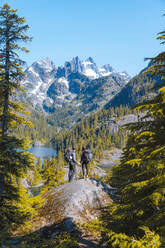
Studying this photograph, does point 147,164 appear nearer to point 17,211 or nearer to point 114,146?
point 17,211

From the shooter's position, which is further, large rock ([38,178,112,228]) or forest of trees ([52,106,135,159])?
forest of trees ([52,106,135,159])

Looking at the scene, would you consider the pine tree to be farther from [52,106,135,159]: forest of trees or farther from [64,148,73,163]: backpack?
[52,106,135,159]: forest of trees

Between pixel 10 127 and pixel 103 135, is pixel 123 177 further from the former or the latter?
pixel 103 135

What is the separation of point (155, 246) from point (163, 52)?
254 inches

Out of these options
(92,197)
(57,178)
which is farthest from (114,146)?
(92,197)

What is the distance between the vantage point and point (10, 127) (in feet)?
35.4

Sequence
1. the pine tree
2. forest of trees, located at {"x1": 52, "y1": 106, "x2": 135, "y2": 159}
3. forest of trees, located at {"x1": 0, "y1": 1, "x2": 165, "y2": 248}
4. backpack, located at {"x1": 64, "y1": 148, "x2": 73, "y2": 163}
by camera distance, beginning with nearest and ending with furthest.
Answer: forest of trees, located at {"x1": 0, "y1": 1, "x2": 165, "y2": 248}
the pine tree
backpack, located at {"x1": 64, "y1": 148, "x2": 73, "y2": 163}
forest of trees, located at {"x1": 52, "y1": 106, "x2": 135, "y2": 159}

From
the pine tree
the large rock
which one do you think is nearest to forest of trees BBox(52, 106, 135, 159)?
the large rock

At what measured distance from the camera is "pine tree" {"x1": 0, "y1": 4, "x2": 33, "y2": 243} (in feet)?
26.1

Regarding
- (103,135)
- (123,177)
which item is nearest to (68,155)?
(123,177)

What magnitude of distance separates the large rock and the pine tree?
2.02 metres

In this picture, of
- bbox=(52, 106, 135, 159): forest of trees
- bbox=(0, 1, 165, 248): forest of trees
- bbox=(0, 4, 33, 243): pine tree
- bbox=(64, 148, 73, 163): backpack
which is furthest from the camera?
bbox=(52, 106, 135, 159): forest of trees

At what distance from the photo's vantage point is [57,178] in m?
27.8

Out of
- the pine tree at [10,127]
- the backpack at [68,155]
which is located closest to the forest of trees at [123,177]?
the pine tree at [10,127]
